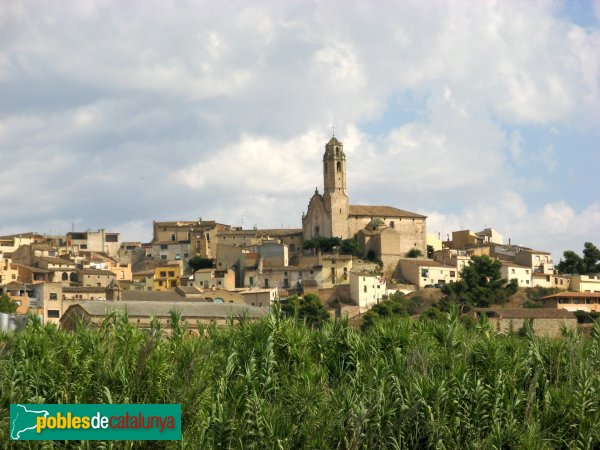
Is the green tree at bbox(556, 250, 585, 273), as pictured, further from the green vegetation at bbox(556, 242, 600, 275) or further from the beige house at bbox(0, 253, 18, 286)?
the beige house at bbox(0, 253, 18, 286)

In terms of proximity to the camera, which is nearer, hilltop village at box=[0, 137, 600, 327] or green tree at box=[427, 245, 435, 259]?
hilltop village at box=[0, 137, 600, 327]

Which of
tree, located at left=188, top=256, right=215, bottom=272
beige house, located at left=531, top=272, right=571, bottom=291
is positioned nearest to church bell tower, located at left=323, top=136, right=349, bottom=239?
tree, located at left=188, top=256, right=215, bottom=272

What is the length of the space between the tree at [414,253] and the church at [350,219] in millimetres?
307

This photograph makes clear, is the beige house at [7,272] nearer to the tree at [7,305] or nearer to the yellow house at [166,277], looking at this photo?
the tree at [7,305]

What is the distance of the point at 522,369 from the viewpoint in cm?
2438

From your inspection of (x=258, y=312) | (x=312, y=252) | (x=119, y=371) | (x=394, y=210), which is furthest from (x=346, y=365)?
(x=394, y=210)

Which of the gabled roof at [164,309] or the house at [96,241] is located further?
the house at [96,241]

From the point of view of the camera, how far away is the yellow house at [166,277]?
77.3 metres

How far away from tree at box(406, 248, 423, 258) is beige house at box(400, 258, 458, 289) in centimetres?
471

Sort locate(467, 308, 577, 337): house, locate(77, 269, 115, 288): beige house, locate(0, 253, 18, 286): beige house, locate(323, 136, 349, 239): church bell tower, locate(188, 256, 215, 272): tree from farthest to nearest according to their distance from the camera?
1. locate(323, 136, 349, 239): church bell tower
2. locate(188, 256, 215, 272): tree
3. locate(77, 269, 115, 288): beige house
4. locate(0, 253, 18, 286): beige house
5. locate(467, 308, 577, 337): house

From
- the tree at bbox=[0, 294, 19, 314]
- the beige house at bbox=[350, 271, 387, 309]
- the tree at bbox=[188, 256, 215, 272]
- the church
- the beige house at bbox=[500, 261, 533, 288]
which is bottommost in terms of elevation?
the tree at bbox=[0, 294, 19, 314]

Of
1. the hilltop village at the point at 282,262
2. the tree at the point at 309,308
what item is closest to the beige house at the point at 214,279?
the hilltop village at the point at 282,262

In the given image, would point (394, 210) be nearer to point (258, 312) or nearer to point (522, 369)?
point (258, 312)

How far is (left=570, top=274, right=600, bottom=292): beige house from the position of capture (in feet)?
251
